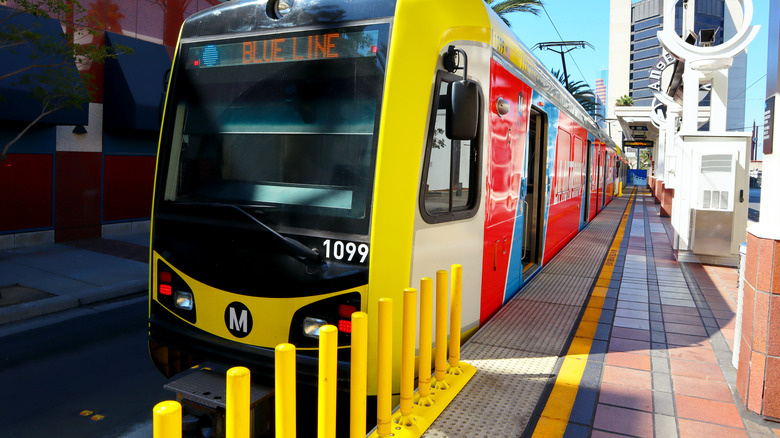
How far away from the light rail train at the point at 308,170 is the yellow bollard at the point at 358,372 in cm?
52

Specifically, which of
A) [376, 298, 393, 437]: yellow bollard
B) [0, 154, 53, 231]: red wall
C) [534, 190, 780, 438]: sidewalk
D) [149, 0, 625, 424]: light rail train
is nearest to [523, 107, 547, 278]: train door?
[534, 190, 780, 438]: sidewalk

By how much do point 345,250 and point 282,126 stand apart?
88cm

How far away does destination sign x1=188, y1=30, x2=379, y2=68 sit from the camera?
3131 mm

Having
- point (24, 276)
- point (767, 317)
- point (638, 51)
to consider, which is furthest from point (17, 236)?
point (638, 51)

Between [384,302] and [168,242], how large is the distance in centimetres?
177

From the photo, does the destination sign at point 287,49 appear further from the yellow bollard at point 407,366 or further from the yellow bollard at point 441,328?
the yellow bollard at point 407,366

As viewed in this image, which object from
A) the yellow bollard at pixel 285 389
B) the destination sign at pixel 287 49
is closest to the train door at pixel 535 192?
the destination sign at pixel 287 49

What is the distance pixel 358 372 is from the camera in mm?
2479

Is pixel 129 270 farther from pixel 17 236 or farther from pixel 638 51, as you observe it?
pixel 638 51

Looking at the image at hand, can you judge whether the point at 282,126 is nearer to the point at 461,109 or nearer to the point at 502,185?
the point at 461,109

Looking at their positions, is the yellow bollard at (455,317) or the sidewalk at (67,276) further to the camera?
the sidewalk at (67,276)

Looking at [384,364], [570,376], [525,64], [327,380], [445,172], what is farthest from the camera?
[525,64]

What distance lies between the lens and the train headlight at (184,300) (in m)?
3.57

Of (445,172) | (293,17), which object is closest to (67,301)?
(293,17)
